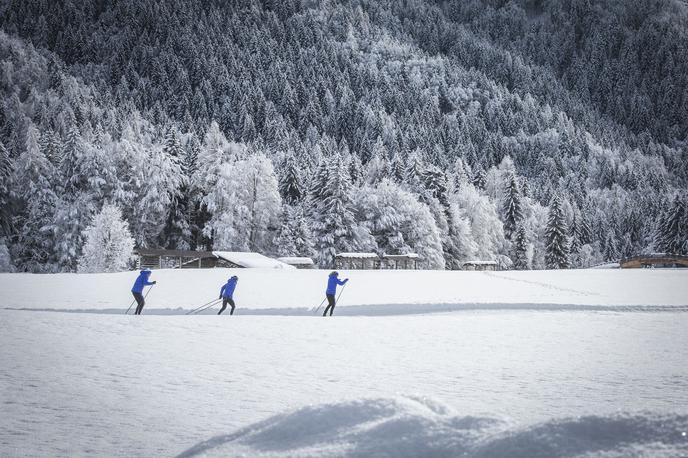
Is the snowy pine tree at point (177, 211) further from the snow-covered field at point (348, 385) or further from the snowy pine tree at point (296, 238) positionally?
the snow-covered field at point (348, 385)

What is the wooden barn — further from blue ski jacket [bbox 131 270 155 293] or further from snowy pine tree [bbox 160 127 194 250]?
blue ski jacket [bbox 131 270 155 293]

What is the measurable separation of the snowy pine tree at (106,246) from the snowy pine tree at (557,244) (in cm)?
5817

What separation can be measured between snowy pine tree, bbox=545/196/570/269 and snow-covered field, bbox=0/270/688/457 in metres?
61.6

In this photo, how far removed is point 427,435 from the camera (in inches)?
178

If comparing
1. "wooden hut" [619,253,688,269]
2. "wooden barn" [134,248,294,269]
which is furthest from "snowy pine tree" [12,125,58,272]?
"wooden hut" [619,253,688,269]

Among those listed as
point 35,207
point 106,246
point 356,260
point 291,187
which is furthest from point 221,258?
point 291,187

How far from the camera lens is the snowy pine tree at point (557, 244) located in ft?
273

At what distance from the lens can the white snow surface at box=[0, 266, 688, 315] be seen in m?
25.7

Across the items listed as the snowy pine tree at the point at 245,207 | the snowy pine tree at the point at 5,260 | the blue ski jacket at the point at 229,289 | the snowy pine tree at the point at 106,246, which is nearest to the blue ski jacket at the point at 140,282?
the blue ski jacket at the point at 229,289

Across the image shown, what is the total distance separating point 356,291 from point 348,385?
22629 millimetres

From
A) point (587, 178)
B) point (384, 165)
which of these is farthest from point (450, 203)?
point (587, 178)

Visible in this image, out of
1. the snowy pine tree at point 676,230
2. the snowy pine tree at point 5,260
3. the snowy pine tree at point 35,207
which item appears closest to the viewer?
the snowy pine tree at point 5,260

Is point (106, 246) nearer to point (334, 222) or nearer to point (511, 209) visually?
point (334, 222)

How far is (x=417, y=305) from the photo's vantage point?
2581 cm
